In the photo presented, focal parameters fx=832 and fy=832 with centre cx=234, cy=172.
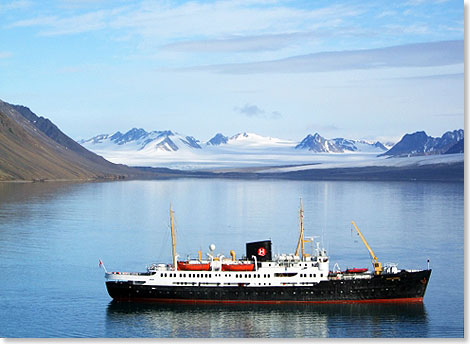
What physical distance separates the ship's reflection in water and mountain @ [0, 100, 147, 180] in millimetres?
86154

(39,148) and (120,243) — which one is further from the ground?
(39,148)

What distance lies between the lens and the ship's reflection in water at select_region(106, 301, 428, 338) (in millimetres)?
22406

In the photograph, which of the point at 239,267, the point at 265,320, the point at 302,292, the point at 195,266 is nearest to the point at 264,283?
the point at 239,267

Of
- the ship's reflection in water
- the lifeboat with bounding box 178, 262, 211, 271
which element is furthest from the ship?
the ship's reflection in water

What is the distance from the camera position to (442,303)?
991 inches

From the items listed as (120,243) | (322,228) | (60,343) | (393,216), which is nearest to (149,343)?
(60,343)

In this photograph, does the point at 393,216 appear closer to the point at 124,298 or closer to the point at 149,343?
the point at 124,298

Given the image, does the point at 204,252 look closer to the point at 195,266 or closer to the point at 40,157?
the point at 195,266

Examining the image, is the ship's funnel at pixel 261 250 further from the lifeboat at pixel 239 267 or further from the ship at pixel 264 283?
the lifeboat at pixel 239 267

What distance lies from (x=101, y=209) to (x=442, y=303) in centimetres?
3843

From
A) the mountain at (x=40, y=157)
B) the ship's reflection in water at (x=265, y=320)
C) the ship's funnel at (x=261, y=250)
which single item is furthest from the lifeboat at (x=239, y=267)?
the mountain at (x=40, y=157)

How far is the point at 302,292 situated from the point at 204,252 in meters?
11.0

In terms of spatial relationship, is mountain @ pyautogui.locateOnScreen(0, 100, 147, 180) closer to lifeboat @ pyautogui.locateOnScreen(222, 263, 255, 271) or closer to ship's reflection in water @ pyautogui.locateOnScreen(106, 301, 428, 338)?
lifeboat @ pyautogui.locateOnScreen(222, 263, 255, 271)

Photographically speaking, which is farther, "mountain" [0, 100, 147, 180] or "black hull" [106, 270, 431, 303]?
"mountain" [0, 100, 147, 180]
